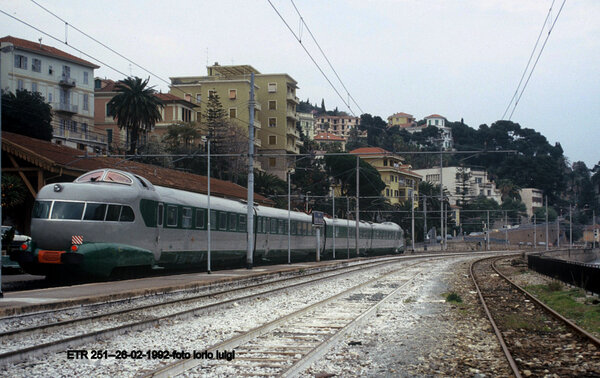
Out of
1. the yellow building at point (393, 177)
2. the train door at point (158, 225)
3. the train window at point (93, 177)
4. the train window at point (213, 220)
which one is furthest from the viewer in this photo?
the yellow building at point (393, 177)

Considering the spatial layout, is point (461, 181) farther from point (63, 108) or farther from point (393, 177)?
point (63, 108)

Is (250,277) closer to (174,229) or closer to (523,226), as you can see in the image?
(174,229)

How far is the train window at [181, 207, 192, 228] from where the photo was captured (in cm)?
2680

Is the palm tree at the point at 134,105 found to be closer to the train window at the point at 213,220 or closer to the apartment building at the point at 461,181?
the train window at the point at 213,220

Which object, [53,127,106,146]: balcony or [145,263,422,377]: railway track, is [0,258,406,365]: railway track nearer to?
[145,263,422,377]: railway track

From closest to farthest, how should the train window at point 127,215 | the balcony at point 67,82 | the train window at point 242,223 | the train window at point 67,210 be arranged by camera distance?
the train window at point 67,210
the train window at point 127,215
the train window at point 242,223
the balcony at point 67,82

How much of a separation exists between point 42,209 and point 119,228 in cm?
250

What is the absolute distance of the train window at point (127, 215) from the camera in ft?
72.8

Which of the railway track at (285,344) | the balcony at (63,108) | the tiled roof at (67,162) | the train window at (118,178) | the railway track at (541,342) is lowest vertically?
the railway track at (541,342)

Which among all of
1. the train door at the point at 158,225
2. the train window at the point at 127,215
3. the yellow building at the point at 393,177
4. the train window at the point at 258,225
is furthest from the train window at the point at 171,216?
the yellow building at the point at 393,177

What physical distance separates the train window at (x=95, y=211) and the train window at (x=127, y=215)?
0.82 meters

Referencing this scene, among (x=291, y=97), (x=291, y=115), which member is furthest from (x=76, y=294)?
(x=291, y=115)

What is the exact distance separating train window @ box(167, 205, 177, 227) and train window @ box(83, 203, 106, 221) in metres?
4.08

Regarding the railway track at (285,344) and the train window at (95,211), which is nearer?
the railway track at (285,344)
